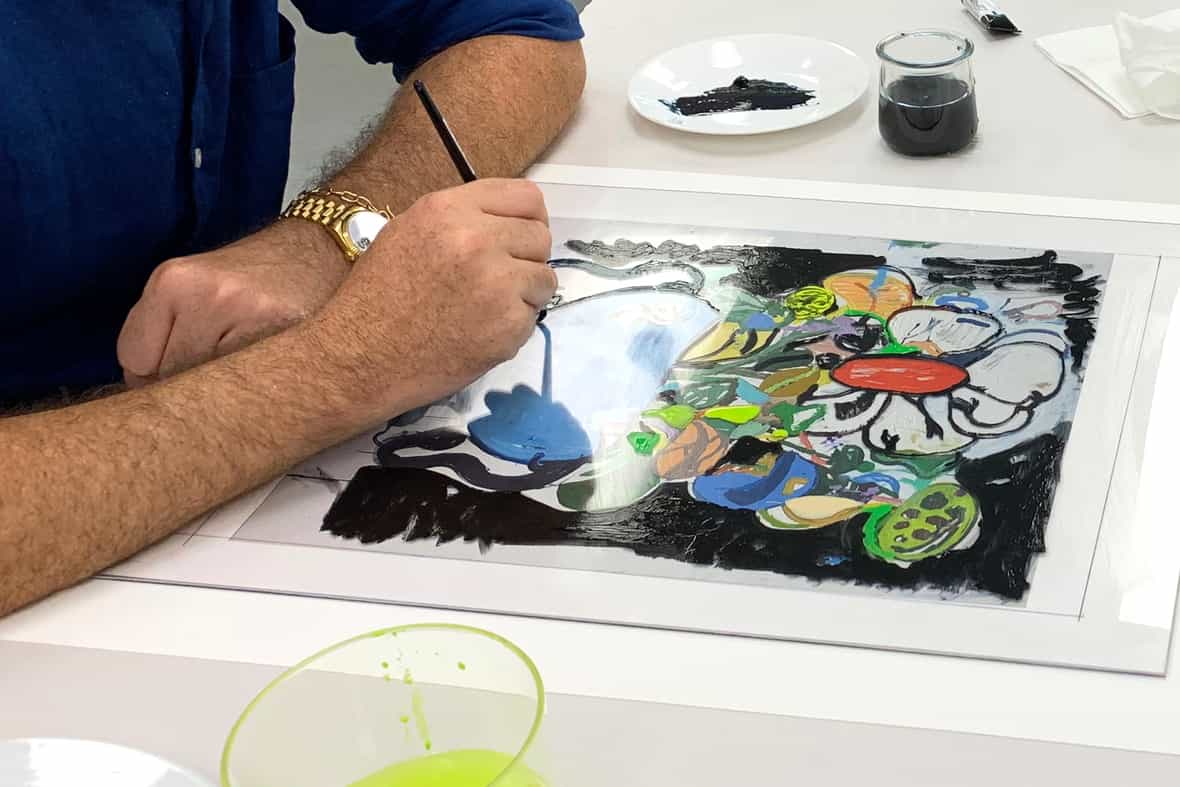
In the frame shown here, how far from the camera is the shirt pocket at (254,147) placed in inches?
50.8

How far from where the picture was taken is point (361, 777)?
1.99 ft

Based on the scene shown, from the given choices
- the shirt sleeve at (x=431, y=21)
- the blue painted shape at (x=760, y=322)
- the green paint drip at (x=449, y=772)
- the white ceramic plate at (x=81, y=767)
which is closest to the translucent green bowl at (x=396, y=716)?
the green paint drip at (x=449, y=772)

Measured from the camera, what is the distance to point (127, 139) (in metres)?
1.13

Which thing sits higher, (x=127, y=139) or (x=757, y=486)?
(x=127, y=139)

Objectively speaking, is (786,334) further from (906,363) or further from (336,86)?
(336,86)

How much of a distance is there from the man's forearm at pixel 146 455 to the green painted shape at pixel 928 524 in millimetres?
373

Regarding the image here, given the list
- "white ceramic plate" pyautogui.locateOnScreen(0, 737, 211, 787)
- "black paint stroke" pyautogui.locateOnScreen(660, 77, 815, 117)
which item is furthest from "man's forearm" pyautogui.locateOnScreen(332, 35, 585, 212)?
"white ceramic plate" pyautogui.locateOnScreen(0, 737, 211, 787)

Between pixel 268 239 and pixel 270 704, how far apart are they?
24.8 inches

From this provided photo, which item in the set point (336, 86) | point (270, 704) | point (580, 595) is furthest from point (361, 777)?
point (336, 86)

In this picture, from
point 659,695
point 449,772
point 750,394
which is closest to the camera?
point 449,772

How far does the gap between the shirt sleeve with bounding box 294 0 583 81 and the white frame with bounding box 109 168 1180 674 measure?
0.61 meters

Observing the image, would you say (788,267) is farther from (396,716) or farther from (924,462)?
(396,716)

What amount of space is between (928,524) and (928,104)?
1.64 ft

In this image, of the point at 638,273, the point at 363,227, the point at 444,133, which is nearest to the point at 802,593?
the point at 638,273
